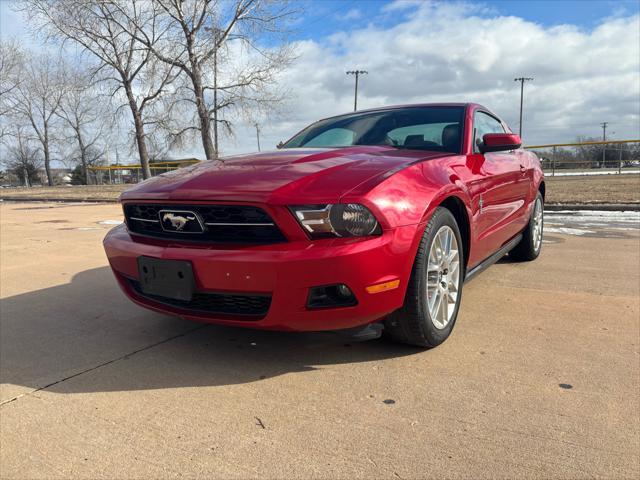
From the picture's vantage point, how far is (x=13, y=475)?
172 cm

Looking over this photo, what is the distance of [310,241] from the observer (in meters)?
2.22

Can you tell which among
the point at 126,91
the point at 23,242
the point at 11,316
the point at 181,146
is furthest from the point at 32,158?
the point at 11,316

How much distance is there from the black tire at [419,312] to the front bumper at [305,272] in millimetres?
88

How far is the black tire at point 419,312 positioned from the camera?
2.45 meters

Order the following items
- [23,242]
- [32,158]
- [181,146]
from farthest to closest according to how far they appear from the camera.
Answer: [32,158] → [181,146] → [23,242]

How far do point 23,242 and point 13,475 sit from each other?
590 cm

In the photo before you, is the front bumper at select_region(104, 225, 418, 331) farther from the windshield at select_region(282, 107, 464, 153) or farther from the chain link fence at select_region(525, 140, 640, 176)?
the chain link fence at select_region(525, 140, 640, 176)

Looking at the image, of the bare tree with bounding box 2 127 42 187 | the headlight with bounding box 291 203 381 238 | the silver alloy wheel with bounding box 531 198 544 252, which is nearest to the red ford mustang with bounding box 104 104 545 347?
the headlight with bounding box 291 203 381 238

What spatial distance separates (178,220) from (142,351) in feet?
A: 2.71

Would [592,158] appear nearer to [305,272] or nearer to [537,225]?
[537,225]

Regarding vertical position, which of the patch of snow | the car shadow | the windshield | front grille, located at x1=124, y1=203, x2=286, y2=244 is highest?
the windshield

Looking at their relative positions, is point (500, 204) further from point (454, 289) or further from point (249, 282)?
point (249, 282)

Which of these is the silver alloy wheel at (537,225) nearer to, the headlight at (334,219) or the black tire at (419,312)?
the black tire at (419,312)

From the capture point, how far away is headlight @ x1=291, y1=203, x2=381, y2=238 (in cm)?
222
